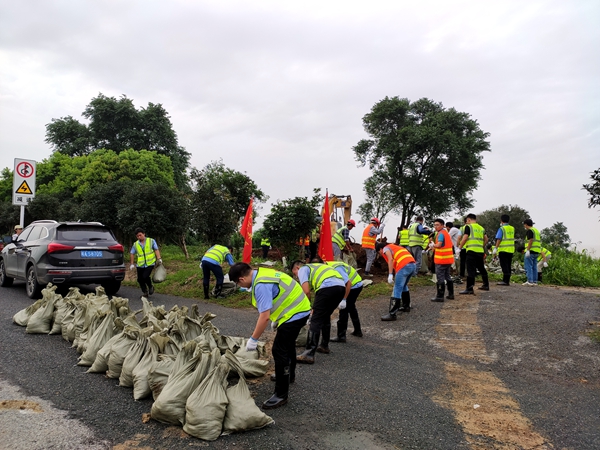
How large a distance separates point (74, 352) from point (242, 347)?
7.19 feet

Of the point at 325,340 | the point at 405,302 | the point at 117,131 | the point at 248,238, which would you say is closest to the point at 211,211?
the point at 248,238

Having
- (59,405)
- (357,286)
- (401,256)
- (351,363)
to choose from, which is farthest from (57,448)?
(401,256)

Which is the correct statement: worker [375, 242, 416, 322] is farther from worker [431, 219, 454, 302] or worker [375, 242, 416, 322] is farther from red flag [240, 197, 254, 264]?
red flag [240, 197, 254, 264]

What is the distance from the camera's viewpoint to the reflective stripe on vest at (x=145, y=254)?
9.89 metres

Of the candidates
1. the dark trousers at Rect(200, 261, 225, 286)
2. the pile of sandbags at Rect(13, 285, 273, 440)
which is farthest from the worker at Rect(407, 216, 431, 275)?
the pile of sandbags at Rect(13, 285, 273, 440)

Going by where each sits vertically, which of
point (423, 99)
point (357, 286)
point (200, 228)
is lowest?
point (357, 286)

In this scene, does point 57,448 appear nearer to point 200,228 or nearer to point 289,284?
point 289,284

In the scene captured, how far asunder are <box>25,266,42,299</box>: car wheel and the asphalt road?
1.43 metres

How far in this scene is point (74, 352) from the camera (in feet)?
18.8

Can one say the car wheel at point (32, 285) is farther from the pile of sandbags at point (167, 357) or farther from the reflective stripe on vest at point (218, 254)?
the reflective stripe on vest at point (218, 254)

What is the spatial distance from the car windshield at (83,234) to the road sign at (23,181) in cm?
427

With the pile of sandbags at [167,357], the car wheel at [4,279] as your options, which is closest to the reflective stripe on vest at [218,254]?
the pile of sandbags at [167,357]

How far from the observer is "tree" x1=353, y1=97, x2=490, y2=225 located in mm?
27844

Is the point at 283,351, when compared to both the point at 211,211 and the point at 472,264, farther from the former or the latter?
the point at 211,211
